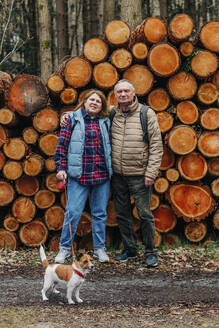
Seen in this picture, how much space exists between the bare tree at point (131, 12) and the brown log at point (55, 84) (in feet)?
9.39

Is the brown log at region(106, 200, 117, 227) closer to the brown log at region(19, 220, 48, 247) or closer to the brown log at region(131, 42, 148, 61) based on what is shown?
the brown log at region(19, 220, 48, 247)

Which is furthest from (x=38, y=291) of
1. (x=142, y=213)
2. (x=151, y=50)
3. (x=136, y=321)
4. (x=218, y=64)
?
(x=218, y=64)

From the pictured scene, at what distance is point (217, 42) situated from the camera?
616 centimetres

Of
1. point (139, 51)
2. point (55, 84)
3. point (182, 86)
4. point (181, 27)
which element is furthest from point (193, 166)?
point (55, 84)

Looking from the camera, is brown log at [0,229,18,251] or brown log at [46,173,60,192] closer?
brown log at [46,173,60,192]

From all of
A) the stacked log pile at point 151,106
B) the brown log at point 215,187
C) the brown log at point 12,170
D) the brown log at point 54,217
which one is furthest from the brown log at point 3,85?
the brown log at point 215,187

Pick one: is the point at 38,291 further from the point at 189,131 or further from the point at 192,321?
the point at 189,131

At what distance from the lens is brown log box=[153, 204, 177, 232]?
6473 mm

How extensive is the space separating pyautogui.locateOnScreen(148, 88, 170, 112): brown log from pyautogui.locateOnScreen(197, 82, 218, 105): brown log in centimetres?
46

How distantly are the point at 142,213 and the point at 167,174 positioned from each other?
96cm

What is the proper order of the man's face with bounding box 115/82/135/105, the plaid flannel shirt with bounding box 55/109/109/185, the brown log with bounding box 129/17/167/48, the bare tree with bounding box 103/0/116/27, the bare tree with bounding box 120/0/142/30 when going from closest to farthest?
the man's face with bounding box 115/82/135/105, the plaid flannel shirt with bounding box 55/109/109/185, the brown log with bounding box 129/17/167/48, the bare tree with bounding box 120/0/142/30, the bare tree with bounding box 103/0/116/27

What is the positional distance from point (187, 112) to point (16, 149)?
2.45 meters

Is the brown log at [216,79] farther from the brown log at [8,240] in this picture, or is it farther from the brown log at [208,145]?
the brown log at [8,240]

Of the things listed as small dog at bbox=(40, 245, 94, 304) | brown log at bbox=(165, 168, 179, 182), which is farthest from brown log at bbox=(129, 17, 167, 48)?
small dog at bbox=(40, 245, 94, 304)
